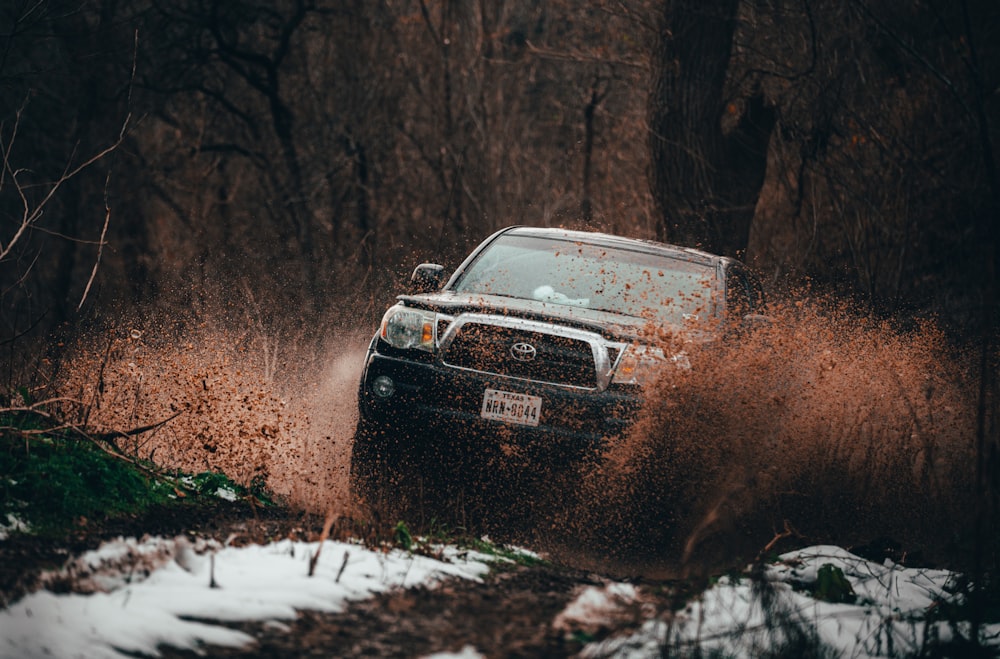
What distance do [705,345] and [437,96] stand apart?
16407 mm

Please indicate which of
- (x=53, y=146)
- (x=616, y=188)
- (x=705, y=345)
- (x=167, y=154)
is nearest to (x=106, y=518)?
(x=705, y=345)

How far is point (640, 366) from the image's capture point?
615 centimetres

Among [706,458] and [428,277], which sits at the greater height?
[428,277]

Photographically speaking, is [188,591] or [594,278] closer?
[188,591]

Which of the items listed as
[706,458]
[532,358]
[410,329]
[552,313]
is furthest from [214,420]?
[706,458]

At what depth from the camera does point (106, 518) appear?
195 inches

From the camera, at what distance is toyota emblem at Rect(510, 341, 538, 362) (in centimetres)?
615

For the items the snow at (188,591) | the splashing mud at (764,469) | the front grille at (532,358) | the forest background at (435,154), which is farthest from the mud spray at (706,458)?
the snow at (188,591)

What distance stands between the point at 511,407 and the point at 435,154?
1674 cm

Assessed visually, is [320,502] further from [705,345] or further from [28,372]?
[28,372]

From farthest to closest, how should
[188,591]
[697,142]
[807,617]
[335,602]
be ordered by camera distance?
[697,142]
[807,617]
[335,602]
[188,591]

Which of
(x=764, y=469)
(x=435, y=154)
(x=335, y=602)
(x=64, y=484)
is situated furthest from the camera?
(x=435, y=154)

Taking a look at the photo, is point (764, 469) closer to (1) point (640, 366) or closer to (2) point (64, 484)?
(1) point (640, 366)

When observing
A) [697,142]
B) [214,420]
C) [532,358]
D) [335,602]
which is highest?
[697,142]
